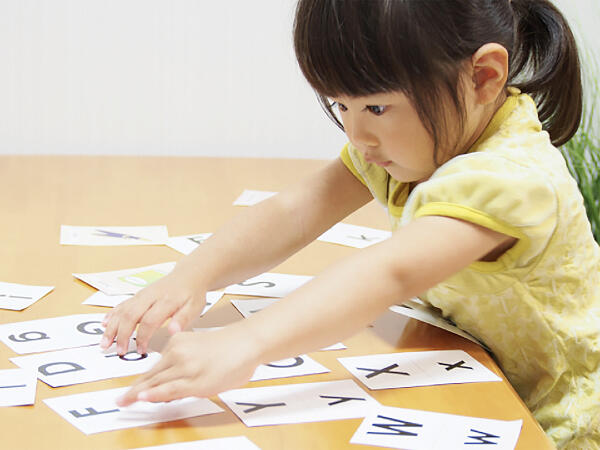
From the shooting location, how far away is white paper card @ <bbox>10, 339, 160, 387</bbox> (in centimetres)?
64

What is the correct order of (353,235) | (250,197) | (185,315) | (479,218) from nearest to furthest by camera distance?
(479,218) < (185,315) < (353,235) < (250,197)

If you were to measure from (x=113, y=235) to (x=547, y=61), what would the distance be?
62 cm

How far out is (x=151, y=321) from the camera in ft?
2.40

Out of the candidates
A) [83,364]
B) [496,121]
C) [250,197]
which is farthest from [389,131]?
[250,197]

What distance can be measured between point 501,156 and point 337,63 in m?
0.17

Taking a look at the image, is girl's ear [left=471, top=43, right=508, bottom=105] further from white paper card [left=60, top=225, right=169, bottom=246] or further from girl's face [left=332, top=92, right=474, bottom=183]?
white paper card [left=60, top=225, right=169, bottom=246]

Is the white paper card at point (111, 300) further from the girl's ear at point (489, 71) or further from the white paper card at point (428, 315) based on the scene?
the girl's ear at point (489, 71)

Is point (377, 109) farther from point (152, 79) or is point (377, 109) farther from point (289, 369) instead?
point (152, 79)

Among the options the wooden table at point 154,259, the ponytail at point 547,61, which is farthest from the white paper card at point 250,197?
the ponytail at point 547,61

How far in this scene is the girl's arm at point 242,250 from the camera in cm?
74

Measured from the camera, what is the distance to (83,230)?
1.11 metres

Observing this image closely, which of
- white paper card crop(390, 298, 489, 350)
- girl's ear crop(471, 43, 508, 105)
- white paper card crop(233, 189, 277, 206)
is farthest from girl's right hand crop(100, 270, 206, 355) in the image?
white paper card crop(233, 189, 277, 206)

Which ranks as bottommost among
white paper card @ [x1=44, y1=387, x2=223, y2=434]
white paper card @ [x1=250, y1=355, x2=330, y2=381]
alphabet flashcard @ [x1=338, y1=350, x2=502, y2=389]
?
white paper card @ [x1=44, y1=387, x2=223, y2=434]

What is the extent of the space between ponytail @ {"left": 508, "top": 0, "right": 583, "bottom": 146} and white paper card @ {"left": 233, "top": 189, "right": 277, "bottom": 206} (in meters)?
0.57
